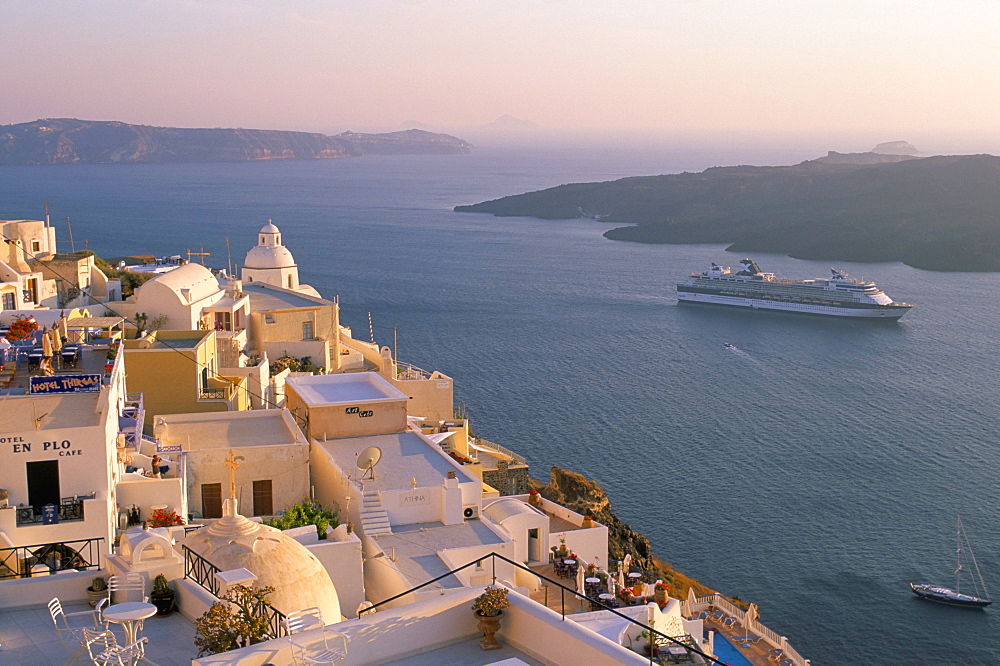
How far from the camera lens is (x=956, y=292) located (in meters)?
68.6

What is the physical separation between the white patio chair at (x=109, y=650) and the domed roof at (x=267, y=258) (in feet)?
75.1

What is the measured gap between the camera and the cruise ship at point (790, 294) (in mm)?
60156

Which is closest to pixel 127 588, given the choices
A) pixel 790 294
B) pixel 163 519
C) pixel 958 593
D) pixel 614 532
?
pixel 163 519

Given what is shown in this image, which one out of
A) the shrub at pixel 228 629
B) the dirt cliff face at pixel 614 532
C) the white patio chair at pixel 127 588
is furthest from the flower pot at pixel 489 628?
the dirt cliff face at pixel 614 532

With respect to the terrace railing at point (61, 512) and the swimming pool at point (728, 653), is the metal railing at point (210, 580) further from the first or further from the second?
the swimming pool at point (728, 653)

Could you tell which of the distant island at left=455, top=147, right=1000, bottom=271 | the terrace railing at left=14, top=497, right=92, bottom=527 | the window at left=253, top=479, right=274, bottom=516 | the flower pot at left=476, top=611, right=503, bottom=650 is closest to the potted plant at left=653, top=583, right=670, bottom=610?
the window at left=253, top=479, right=274, bottom=516

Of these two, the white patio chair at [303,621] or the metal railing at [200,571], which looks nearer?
the white patio chair at [303,621]

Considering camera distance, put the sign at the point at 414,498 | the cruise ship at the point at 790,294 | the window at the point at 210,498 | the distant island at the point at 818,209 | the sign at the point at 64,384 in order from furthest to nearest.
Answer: the distant island at the point at 818,209 → the cruise ship at the point at 790,294 → the window at the point at 210,498 → the sign at the point at 414,498 → the sign at the point at 64,384

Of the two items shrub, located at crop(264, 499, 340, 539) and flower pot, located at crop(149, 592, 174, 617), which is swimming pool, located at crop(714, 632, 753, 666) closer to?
shrub, located at crop(264, 499, 340, 539)

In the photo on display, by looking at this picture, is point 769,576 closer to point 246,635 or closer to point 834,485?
point 834,485

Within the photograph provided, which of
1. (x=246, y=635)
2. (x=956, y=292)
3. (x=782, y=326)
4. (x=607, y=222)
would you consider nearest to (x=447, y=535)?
(x=246, y=635)

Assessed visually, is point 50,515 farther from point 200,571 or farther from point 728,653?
point 728,653

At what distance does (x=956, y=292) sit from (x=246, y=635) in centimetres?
6976

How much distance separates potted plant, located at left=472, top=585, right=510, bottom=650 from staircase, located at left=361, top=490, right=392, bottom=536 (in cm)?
732
